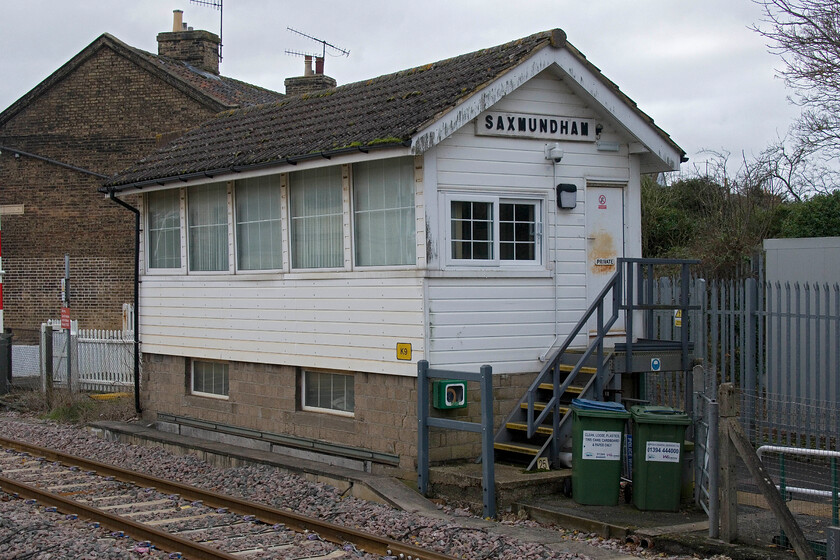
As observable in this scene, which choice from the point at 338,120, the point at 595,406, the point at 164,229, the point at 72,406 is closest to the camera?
the point at 595,406

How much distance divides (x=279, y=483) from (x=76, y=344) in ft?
36.2

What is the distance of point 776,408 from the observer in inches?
471

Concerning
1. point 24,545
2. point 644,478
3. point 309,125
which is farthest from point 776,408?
point 24,545

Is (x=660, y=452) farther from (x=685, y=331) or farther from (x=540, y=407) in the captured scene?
(x=685, y=331)

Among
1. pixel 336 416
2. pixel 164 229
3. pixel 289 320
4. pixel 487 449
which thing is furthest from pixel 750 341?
pixel 164 229

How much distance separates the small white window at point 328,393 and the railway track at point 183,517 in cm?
210

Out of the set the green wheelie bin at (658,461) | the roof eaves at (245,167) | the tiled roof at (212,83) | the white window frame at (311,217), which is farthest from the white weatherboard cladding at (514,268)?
the tiled roof at (212,83)

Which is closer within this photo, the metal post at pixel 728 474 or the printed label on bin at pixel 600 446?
the metal post at pixel 728 474

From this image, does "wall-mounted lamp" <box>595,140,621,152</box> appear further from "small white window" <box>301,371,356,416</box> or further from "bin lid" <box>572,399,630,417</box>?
"small white window" <box>301,371,356,416</box>

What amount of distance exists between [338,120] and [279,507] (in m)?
5.01

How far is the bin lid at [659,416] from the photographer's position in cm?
954

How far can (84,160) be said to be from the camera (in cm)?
A: 2759

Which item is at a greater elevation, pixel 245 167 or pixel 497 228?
pixel 245 167

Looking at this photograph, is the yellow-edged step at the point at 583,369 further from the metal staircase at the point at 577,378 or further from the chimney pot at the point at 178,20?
the chimney pot at the point at 178,20
